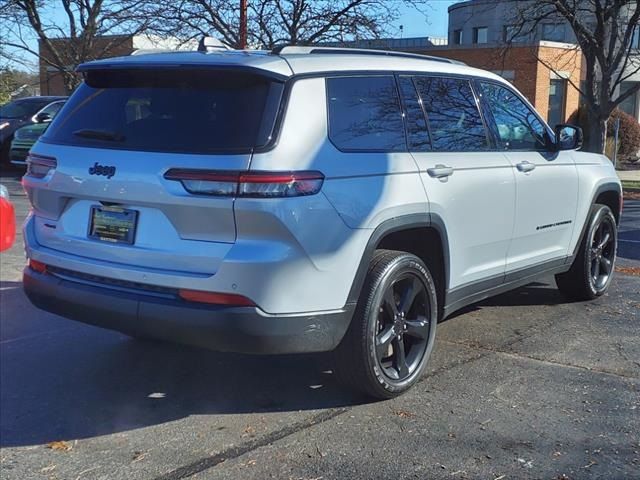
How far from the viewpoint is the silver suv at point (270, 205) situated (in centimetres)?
365

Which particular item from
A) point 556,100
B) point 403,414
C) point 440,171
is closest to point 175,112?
point 440,171

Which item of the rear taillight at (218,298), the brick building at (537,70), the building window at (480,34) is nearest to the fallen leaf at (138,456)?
the rear taillight at (218,298)

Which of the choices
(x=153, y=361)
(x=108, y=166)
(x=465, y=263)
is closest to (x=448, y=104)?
(x=465, y=263)

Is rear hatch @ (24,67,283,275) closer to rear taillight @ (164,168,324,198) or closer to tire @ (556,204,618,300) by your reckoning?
rear taillight @ (164,168,324,198)

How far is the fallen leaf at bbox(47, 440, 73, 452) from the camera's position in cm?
382

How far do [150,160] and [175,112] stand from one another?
316 millimetres

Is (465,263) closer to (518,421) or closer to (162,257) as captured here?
(518,421)

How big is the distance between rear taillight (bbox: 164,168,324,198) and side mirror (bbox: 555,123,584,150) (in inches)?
118

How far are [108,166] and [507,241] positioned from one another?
2.77 metres

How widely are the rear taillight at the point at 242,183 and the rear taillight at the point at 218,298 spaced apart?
47cm

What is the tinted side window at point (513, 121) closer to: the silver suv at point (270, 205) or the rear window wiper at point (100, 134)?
the silver suv at point (270, 205)

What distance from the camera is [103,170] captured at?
3.95m

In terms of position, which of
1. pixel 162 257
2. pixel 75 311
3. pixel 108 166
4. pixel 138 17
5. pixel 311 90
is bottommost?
pixel 75 311

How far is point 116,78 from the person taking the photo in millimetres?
4273
